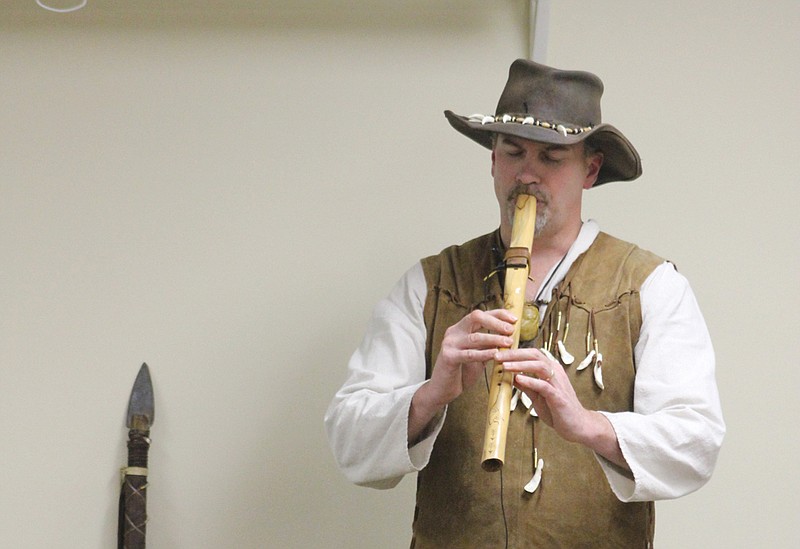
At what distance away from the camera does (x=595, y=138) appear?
2.55 m

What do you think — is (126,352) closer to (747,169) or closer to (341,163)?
(341,163)

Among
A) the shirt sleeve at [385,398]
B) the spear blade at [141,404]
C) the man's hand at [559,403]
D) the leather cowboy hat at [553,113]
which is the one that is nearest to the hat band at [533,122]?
the leather cowboy hat at [553,113]

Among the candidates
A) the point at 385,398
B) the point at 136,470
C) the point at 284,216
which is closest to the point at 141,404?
→ the point at 136,470

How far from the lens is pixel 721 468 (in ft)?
9.84

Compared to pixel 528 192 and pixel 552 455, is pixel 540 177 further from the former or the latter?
pixel 552 455

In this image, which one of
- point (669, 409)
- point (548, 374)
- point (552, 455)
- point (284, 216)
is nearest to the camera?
point (548, 374)

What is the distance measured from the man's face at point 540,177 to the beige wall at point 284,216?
557mm

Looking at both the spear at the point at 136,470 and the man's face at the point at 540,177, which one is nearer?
the man's face at the point at 540,177

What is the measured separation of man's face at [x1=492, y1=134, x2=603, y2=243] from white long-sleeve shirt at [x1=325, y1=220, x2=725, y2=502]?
3.8 inches

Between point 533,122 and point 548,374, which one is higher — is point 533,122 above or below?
above

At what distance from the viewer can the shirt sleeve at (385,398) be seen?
7.78 feet

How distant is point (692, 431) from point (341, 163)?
1197 millimetres

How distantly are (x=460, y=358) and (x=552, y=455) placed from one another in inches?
12.2

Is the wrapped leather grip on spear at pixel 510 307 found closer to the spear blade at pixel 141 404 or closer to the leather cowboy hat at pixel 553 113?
the leather cowboy hat at pixel 553 113
